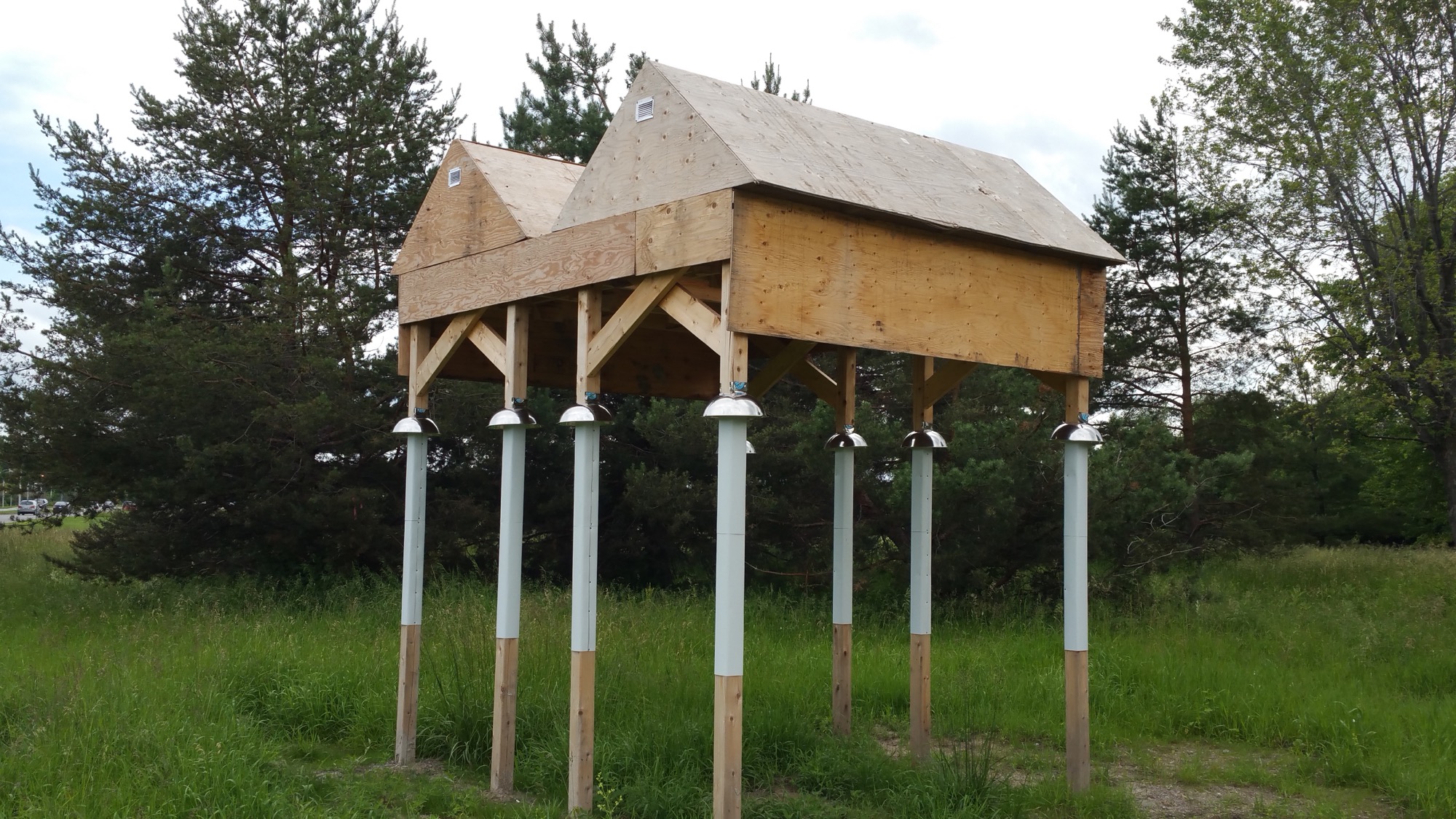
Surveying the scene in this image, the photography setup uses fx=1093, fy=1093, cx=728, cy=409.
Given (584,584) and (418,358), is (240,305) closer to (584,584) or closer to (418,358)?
(418,358)

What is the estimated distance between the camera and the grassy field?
6035 millimetres

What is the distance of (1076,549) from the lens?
6.45 metres

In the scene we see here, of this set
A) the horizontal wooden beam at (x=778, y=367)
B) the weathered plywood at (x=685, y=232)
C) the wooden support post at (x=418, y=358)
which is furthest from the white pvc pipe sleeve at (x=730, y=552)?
the wooden support post at (x=418, y=358)

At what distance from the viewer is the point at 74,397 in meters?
14.7

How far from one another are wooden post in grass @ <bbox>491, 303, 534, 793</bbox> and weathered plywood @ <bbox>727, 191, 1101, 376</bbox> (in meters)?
1.92

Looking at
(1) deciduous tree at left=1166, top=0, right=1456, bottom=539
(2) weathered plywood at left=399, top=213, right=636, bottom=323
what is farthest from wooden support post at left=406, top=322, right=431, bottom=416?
(1) deciduous tree at left=1166, top=0, right=1456, bottom=539

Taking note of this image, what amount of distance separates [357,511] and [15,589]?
5.11 m

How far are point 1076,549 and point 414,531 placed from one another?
425 cm

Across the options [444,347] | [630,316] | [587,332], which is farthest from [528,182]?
[630,316]

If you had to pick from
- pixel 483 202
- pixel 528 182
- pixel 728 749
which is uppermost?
pixel 528 182

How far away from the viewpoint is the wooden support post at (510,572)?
6371mm

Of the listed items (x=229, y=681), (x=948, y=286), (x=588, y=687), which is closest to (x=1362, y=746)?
(x=948, y=286)

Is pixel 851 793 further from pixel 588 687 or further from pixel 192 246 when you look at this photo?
pixel 192 246

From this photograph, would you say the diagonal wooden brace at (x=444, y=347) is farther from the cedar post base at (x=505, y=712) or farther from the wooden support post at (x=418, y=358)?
the cedar post base at (x=505, y=712)
